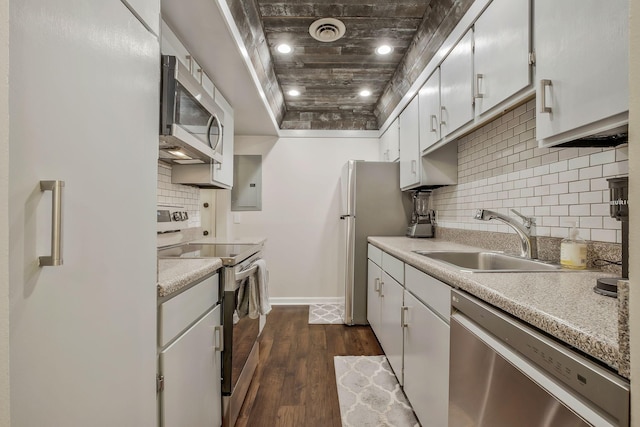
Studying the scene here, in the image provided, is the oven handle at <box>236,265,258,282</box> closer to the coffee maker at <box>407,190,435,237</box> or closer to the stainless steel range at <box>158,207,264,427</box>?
the stainless steel range at <box>158,207,264,427</box>

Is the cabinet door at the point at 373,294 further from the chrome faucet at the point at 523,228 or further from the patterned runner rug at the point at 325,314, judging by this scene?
the chrome faucet at the point at 523,228

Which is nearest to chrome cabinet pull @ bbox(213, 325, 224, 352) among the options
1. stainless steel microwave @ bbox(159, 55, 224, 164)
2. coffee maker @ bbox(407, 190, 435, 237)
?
stainless steel microwave @ bbox(159, 55, 224, 164)

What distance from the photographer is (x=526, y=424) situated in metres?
0.73

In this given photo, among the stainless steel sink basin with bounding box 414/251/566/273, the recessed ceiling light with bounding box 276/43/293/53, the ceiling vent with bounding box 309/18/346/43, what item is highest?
the recessed ceiling light with bounding box 276/43/293/53

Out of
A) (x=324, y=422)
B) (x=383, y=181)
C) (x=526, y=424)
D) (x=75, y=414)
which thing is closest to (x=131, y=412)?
(x=75, y=414)

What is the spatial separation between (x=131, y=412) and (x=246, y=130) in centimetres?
321

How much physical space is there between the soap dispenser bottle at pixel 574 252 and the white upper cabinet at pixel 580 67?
438mm

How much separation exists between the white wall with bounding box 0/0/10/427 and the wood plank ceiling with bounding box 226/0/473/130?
1.54m

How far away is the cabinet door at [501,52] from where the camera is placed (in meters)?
1.24

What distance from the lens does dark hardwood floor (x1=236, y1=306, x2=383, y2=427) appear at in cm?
169

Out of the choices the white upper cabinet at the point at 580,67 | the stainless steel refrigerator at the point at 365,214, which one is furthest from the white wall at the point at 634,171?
the stainless steel refrigerator at the point at 365,214

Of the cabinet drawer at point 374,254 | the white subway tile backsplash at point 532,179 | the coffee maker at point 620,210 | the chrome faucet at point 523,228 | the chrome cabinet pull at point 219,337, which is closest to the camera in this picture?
the coffee maker at point 620,210

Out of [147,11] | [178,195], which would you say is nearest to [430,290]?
[147,11]

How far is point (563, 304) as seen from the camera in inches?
30.3
